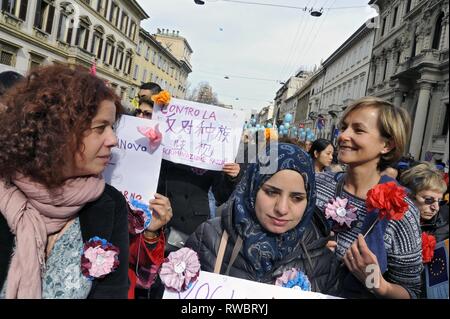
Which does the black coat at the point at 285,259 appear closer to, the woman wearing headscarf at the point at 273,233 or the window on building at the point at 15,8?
the woman wearing headscarf at the point at 273,233

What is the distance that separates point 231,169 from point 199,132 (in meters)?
0.34

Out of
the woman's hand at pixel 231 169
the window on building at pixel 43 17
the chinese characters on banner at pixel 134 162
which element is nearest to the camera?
the chinese characters on banner at pixel 134 162

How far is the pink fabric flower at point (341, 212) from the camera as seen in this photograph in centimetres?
172

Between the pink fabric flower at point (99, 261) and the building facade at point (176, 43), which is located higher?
the building facade at point (176, 43)

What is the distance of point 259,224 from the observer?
58.6 inches

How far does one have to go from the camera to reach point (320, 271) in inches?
57.7

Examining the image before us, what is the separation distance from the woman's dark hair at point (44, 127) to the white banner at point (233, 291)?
24.1 inches

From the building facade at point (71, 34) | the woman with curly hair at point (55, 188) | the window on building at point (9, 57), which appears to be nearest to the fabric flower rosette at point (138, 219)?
the woman with curly hair at point (55, 188)

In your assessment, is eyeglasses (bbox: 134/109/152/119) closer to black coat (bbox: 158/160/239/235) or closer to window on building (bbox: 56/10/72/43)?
black coat (bbox: 158/160/239/235)

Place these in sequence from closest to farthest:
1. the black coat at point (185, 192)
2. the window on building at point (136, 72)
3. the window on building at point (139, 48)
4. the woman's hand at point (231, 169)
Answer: the woman's hand at point (231, 169) → the black coat at point (185, 192) → the window on building at point (139, 48) → the window on building at point (136, 72)

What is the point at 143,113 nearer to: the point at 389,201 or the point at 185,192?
the point at 185,192
